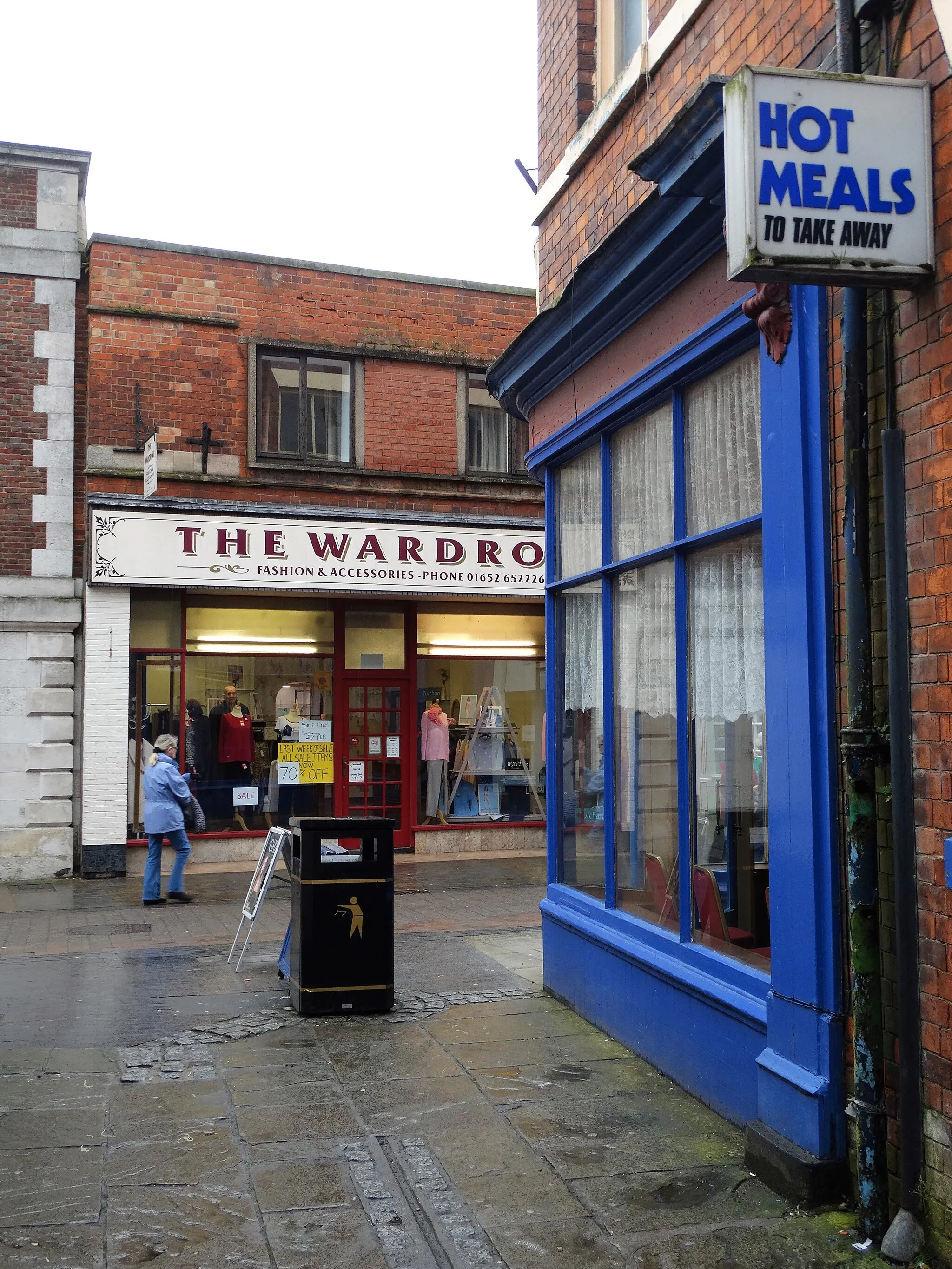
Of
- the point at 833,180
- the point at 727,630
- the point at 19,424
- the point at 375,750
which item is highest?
the point at 19,424

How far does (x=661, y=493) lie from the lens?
654 centimetres

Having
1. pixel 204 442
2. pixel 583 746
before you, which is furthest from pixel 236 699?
pixel 583 746

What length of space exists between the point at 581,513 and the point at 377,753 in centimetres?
902

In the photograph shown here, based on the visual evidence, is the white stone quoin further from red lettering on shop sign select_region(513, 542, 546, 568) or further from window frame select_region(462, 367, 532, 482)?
red lettering on shop sign select_region(513, 542, 546, 568)

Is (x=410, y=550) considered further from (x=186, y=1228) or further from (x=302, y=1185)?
(x=186, y=1228)

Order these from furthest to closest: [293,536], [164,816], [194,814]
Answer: [293,536] → [194,814] → [164,816]

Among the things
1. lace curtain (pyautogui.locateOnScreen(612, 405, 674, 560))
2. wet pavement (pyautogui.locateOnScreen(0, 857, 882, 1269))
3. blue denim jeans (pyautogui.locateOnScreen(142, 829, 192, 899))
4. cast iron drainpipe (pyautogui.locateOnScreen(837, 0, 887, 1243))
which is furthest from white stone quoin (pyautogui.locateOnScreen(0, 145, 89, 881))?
cast iron drainpipe (pyautogui.locateOnScreen(837, 0, 887, 1243))

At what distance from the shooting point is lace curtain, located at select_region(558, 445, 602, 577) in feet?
24.8

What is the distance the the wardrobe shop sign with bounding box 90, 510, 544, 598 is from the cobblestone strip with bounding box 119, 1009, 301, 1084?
805 centimetres

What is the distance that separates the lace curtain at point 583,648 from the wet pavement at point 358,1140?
6.56ft

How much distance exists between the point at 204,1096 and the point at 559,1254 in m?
2.38

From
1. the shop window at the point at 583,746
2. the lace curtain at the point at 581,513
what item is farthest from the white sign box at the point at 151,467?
the shop window at the point at 583,746

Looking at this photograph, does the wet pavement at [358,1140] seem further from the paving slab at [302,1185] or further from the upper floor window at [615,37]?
the upper floor window at [615,37]

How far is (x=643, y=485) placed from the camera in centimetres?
678
